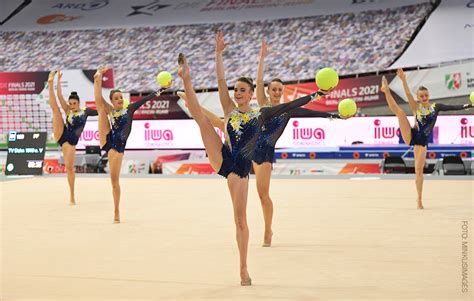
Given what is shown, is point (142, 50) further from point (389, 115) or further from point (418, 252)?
point (418, 252)

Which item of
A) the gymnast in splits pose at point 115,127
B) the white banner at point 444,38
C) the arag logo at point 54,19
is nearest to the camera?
the gymnast in splits pose at point 115,127

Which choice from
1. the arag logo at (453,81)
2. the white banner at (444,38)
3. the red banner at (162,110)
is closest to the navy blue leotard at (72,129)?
the red banner at (162,110)

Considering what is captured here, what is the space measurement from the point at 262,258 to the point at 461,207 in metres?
4.87

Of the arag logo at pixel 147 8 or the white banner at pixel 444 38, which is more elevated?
the arag logo at pixel 147 8

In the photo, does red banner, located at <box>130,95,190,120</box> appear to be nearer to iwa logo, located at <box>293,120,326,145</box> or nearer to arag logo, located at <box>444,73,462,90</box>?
iwa logo, located at <box>293,120,326,145</box>

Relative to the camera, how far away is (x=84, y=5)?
34.4m

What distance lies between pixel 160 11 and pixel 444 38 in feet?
45.4

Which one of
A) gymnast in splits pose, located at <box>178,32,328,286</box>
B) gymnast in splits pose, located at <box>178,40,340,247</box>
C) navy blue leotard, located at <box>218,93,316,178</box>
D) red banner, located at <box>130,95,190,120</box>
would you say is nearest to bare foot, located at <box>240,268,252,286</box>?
gymnast in splits pose, located at <box>178,32,328,286</box>

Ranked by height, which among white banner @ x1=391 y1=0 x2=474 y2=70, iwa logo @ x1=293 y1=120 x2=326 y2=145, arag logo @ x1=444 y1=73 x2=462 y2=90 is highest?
white banner @ x1=391 y1=0 x2=474 y2=70

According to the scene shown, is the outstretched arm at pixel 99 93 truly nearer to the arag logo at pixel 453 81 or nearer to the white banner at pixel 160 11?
the arag logo at pixel 453 81

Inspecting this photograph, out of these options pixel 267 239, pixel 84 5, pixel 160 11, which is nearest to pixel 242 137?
pixel 267 239

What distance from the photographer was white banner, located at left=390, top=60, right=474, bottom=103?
69.6 ft

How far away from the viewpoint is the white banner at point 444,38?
2519 centimetres

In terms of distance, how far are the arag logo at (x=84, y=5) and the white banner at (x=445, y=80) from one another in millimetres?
17957
